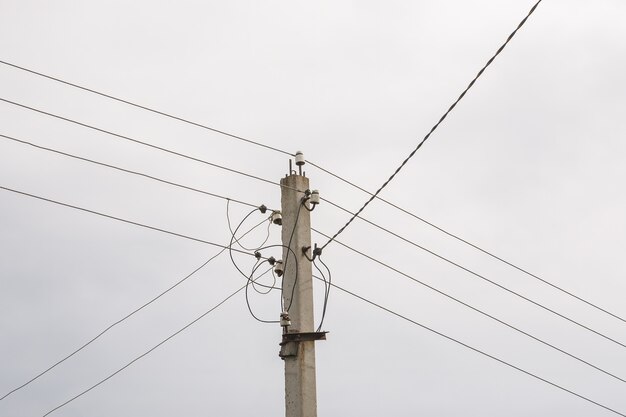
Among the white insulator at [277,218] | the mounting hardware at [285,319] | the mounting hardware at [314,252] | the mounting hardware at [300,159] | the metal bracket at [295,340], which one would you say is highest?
the mounting hardware at [300,159]

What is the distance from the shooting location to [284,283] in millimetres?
11062

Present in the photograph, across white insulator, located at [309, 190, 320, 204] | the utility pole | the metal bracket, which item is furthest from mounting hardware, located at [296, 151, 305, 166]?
the metal bracket

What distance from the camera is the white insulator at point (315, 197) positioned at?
37.1ft

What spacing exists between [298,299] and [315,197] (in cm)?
145

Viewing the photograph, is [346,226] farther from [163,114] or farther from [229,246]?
[163,114]

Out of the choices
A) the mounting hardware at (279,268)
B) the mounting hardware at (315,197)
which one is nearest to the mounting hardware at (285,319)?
the mounting hardware at (279,268)

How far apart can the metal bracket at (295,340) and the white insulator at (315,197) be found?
5.98ft

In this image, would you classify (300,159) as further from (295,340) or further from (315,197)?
(295,340)

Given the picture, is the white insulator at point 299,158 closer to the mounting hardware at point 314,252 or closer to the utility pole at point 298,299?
the utility pole at point 298,299

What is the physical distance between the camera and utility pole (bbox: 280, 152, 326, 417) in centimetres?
1032

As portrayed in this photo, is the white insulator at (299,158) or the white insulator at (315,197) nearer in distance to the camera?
the white insulator at (315,197)

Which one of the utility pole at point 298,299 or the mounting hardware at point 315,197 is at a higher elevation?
the mounting hardware at point 315,197

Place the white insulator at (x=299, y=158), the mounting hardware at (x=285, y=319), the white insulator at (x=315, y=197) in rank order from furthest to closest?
the white insulator at (x=299, y=158)
the white insulator at (x=315, y=197)
the mounting hardware at (x=285, y=319)

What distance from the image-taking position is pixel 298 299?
1080cm
